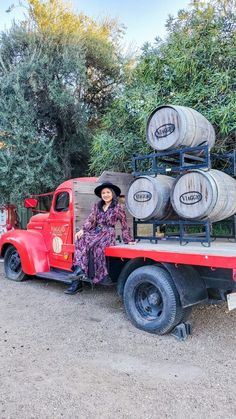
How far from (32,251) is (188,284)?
9.63 feet

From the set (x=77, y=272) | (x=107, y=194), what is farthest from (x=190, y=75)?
(x=77, y=272)

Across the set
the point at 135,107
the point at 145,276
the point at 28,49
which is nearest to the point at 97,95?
the point at 28,49

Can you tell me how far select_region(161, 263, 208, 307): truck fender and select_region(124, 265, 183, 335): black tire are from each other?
78 mm

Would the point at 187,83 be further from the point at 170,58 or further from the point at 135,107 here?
the point at 135,107

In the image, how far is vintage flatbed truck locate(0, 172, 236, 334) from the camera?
327 centimetres

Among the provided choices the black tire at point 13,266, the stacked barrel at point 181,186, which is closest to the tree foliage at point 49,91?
the black tire at point 13,266

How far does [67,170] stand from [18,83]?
249 centimetres

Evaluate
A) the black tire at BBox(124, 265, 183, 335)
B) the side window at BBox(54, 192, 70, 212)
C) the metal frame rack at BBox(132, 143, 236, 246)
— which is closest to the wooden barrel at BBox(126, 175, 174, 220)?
the metal frame rack at BBox(132, 143, 236, 246)

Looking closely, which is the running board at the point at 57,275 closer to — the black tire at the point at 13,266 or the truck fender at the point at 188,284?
the black tire at the point at 13,266

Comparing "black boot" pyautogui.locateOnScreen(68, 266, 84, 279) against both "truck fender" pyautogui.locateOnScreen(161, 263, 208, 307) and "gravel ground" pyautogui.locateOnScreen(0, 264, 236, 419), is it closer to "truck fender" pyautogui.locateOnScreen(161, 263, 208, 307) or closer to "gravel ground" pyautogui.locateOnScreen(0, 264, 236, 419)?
"gravel ground" pyautogui.locateOnScreen(0, 264, 236, 419)

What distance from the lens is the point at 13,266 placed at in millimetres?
6094

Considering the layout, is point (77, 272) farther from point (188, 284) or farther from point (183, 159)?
point (183, 159)

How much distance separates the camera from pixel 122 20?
1011 cm

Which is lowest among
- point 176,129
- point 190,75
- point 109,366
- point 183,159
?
point 109,366
